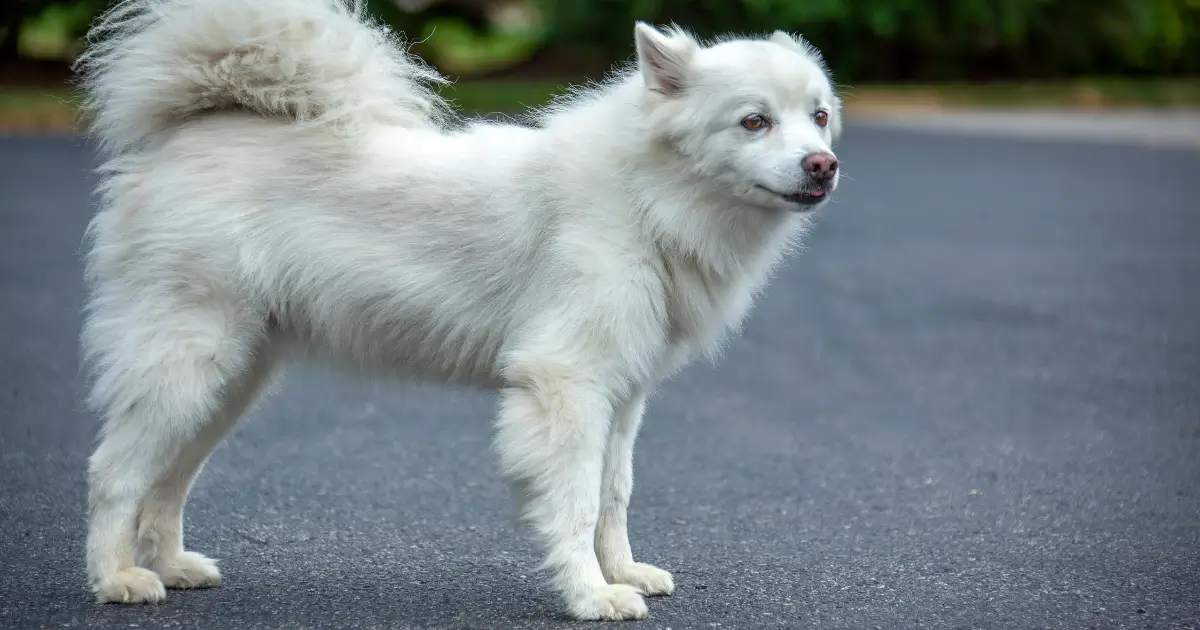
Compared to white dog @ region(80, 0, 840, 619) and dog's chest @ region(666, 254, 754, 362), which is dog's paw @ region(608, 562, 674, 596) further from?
dog's chest @ region(666, 254, 754, 362)

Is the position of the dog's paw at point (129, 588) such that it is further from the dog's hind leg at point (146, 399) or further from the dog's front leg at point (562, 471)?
the dog's front leg at point (562, 471)

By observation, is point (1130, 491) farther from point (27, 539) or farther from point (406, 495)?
point (27, 539)

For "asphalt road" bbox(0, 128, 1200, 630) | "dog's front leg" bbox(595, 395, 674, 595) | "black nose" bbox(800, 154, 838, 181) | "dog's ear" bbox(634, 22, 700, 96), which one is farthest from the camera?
"dog's front leg" bbox(595, 395, 674, 595)

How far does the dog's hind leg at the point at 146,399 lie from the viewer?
4176mm

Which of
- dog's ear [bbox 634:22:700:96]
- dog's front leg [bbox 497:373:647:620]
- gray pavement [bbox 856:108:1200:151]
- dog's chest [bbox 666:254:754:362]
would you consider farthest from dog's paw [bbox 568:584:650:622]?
gray pavement [bbox 856:108:1200:151]

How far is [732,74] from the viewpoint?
13.6 feet

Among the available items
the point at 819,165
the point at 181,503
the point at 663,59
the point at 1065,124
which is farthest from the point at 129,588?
the point at 1065,124

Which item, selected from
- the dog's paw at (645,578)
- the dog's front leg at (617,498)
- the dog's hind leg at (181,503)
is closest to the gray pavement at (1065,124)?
the dog's front leg at (617,498)

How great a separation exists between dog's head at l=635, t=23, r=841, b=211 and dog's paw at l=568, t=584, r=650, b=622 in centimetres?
114

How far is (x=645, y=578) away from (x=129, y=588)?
1.46 meters

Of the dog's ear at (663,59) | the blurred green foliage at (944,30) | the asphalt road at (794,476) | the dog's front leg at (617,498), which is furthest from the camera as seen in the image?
the blurred green foliage at (944,30)

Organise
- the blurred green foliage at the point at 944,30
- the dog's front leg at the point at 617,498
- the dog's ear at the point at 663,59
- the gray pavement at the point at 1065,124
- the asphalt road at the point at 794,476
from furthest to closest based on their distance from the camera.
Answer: the blurred green foliage at the point at 944,30 < the gray pavement at the point at 1065,124 < the dog's front leg at the point at 617,498 < the asphalt road at the point at 794,476 < the dog's ear at the point at 663,59

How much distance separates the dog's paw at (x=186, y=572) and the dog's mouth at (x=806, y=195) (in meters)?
1.96

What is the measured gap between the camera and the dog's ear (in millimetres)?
4141
